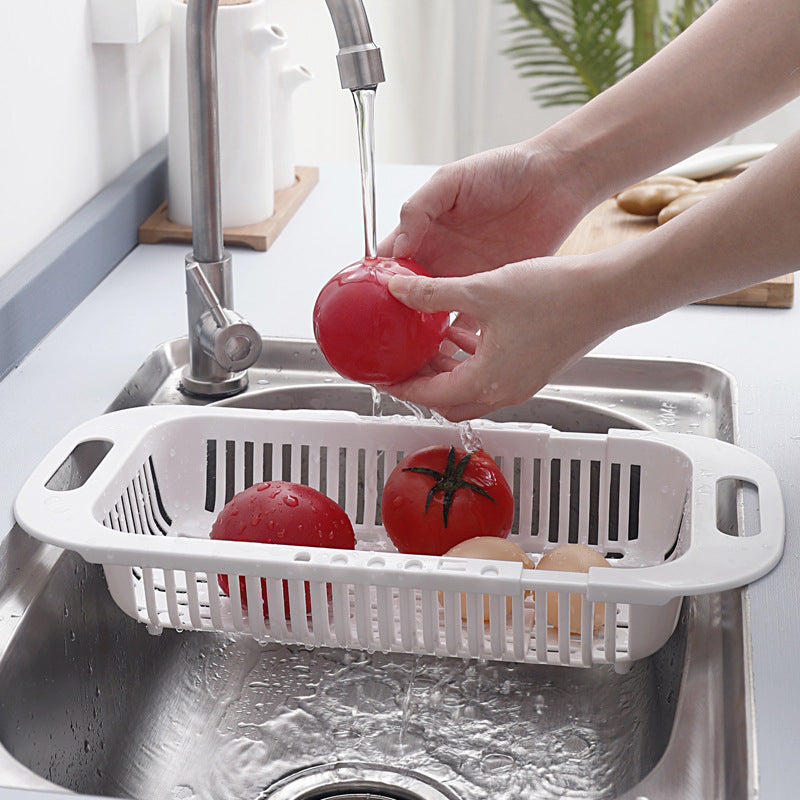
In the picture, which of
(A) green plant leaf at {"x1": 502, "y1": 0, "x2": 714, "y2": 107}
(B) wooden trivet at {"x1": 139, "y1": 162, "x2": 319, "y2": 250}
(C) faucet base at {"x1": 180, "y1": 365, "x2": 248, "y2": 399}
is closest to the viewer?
(C) faucet base at {"x1": 180, "y1": 365, "x2": 248, "y2": 399}

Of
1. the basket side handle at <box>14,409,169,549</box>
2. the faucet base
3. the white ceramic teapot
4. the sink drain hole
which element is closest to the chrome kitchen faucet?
the faucet base

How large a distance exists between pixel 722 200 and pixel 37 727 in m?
0.55

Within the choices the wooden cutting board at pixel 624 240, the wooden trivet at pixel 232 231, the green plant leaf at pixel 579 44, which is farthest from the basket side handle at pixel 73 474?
the green plant leaf at pixel 579 44

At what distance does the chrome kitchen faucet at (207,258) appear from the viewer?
0.91 metres

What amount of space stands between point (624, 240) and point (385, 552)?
541 millimetres

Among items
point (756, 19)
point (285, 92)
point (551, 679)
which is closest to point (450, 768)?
point (551, 679)

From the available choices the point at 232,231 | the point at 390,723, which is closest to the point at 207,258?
the point at 232,231

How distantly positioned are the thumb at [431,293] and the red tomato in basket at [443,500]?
12 cm

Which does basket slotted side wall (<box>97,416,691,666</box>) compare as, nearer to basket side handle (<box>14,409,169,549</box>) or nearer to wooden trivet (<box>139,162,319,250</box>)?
basket side handle (<box>14,409,169,549</box>)

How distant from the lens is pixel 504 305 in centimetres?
74

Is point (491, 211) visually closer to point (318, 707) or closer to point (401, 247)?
point (401, 247)

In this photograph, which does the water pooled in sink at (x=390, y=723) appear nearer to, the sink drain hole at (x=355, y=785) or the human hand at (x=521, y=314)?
the sink drain hole at (x=355, y=785)

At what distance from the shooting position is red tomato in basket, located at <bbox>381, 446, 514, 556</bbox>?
2.68 ft

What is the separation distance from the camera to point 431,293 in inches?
29.6
